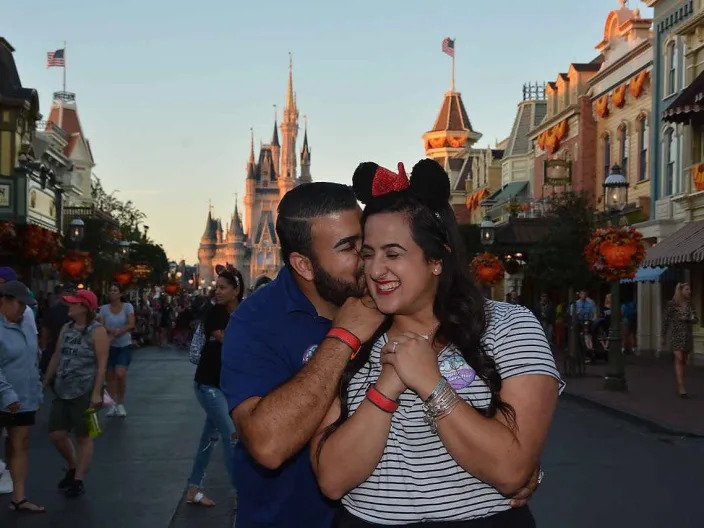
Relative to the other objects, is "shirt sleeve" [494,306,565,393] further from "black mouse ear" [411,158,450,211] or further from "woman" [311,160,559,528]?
"black mouse ear" [411,158,450,211]

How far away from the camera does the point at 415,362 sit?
8.68ft

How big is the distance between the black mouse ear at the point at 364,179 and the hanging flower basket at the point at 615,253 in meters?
15.8

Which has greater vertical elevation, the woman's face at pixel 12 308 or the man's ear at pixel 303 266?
the man's ear at pixel 303 266

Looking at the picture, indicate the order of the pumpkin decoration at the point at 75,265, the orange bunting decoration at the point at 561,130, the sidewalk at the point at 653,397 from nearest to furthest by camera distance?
the sidewalk at the point at 653,397
the pumpkin decoration at the point at 75,265
the orange bunting decoration at the point at 561,130

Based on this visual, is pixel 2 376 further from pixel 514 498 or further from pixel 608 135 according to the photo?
pixel 608 135

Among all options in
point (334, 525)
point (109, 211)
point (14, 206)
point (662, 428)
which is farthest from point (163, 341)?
point (334, 525)

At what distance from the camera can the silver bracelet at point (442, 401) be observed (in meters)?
2.60

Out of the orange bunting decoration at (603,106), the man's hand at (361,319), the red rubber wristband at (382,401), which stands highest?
the orange bunting decoration at (603,106)

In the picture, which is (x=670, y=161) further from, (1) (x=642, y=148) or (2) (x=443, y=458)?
(2) (x=443, y=458)

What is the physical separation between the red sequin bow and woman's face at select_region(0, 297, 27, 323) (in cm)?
585

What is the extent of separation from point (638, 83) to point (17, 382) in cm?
2810

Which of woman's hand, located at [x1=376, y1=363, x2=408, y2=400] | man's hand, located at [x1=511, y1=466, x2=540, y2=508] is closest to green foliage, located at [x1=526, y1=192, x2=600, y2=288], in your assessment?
man's hand, located at [x1=511, y1=466, x2=540, y2=508]

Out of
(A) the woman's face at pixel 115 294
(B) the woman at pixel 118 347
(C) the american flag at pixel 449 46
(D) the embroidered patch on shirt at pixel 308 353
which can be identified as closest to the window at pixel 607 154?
(A) the woman's face at pixel 115 294

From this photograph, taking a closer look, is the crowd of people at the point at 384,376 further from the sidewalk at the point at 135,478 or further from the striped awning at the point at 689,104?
the striped awning at the point at 689,104
